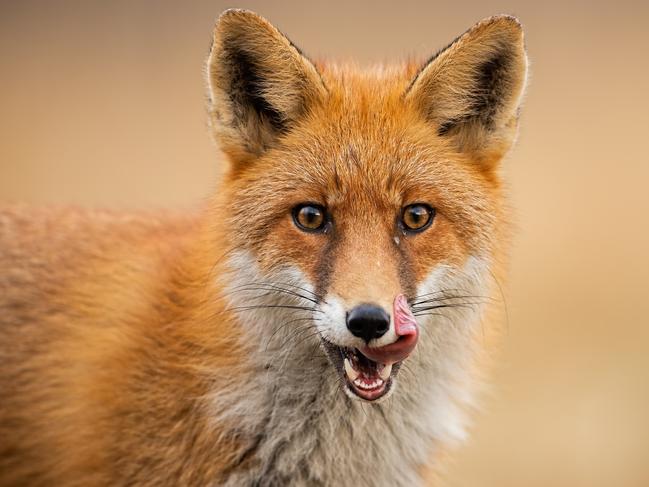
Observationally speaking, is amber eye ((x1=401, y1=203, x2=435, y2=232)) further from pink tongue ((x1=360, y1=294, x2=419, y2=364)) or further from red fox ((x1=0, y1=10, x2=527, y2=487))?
pink tongue ((x1=360, y1=294, x2=419, y2=364))

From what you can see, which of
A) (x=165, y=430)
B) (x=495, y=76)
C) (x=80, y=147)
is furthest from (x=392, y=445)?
(x=80, y=147)

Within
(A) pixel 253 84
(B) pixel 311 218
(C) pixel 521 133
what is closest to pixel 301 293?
(B) pixel 311 218

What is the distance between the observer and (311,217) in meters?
4.15

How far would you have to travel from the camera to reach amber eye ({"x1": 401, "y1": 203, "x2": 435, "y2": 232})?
4176 millimetres

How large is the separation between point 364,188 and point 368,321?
72cm

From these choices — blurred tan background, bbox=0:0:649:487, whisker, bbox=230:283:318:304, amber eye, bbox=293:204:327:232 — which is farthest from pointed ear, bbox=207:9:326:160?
blurred tan background, bbox=0:0:649:487

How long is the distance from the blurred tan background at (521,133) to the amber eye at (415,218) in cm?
459

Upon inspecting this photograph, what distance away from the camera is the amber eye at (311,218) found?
414cm

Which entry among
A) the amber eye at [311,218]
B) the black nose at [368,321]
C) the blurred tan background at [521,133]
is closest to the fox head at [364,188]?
the amber eye at [311,218]

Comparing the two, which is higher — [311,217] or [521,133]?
[521,133]

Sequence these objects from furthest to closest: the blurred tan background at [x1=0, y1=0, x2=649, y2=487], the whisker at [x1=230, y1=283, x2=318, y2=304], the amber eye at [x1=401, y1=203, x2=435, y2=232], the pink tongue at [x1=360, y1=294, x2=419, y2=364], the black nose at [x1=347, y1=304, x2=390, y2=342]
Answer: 1. the blurred tan background at [x1=0, y1=0, x2=649, y2=487]
2. the amber eye at [x1=401, y1=203, x2=435, y2=232]
3. the whisker at [x1=230, y1=283, x2=318, y2=304]
4. the pink tongue at [x1=360, y1=294, x2=419, y2=364]
5. the black nose at [x1=347, y1=304, x2=390, y2=342]

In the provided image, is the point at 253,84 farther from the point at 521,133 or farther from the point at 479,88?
the point at 521,133

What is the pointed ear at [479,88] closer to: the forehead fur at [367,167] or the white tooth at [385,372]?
the forehead fur at [367,167]

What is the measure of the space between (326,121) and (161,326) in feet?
4.25
